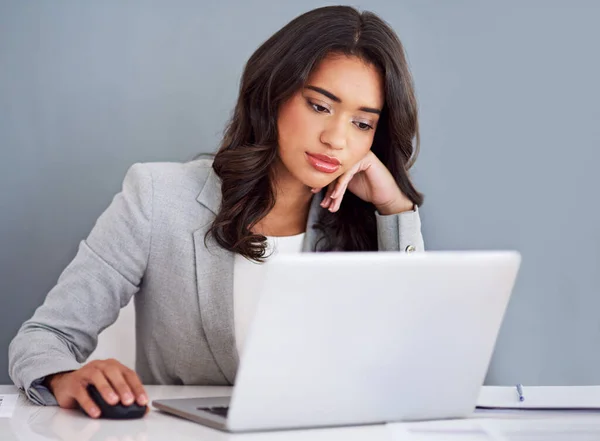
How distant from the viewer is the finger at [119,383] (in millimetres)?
1087

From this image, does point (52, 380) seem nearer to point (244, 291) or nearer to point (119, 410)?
point (119, 410)

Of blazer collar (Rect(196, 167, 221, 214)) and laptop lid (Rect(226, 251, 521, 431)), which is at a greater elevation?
laptop lid (Rect(226, 251, 521, 431))

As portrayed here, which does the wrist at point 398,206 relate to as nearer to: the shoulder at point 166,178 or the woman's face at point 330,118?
the woman's face at point 330,118

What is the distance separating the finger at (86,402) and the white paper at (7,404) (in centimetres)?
11

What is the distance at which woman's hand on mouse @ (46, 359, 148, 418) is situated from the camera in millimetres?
1093

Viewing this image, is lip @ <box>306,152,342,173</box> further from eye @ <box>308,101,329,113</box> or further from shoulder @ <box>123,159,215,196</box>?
shoulder @ <box>123,159,215,196</box>

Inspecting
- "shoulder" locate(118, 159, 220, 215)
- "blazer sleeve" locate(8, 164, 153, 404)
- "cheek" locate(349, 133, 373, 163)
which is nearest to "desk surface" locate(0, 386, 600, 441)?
"blazer sleeve" locate(8, 164, 153, 404)

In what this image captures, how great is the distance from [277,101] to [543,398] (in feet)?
2.79

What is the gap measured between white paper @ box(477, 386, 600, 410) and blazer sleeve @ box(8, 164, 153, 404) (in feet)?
2.29

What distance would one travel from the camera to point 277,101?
67.2 inches

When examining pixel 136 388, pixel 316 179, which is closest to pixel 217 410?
pixel 136 388

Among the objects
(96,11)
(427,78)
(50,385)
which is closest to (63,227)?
(96,11)

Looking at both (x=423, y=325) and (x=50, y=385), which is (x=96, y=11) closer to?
(x=50, y=385)

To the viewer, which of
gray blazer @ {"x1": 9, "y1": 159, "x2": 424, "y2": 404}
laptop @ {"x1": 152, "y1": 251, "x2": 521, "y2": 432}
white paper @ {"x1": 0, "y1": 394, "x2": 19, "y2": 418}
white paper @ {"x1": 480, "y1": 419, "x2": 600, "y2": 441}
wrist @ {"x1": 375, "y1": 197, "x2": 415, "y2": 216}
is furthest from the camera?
wrist @ {"x1": 375, "y1": 197, "x2": 415, "y2": 216}
